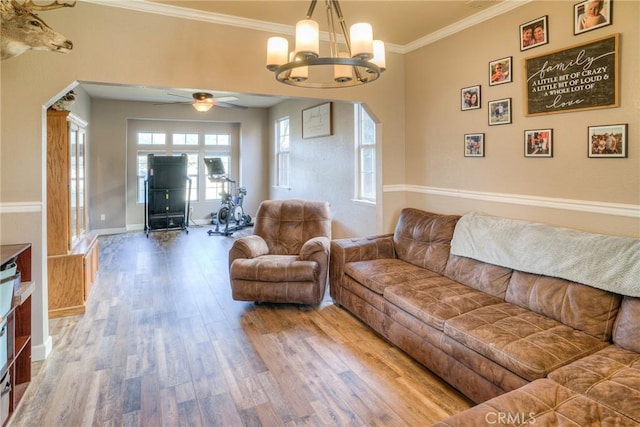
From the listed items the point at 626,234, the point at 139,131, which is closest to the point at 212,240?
the point at 139,131

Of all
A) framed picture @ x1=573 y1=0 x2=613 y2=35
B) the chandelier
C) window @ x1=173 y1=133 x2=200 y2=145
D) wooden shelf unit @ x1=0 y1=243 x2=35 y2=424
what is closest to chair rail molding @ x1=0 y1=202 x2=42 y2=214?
wooden shelf unit @ x1=0 y1=243 x2=35 y2=424

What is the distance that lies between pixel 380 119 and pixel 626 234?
2.43 meters

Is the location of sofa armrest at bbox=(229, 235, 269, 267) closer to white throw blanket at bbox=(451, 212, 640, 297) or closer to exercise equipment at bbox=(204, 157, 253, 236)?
white throw blanket at bbox=(451, 212, 640, 297)

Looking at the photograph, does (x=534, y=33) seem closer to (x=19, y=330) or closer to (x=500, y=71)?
(x=500, y=71)

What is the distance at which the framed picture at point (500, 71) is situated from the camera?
3031 mm

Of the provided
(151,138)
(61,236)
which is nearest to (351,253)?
(61,236)

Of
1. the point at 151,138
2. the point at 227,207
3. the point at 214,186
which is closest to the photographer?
the point at 227,207

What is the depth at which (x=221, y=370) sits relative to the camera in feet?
8.40

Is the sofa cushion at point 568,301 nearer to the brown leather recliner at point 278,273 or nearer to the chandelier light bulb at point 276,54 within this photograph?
the brown leather recliner at point 278,273

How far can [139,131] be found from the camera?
8211 mm

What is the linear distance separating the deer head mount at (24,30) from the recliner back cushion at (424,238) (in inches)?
121

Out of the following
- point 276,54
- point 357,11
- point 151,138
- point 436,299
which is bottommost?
point 436,299

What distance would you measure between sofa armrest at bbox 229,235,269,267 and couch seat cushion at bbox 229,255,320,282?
6.5 inches

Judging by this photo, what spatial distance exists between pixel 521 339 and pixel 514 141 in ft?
5.66
